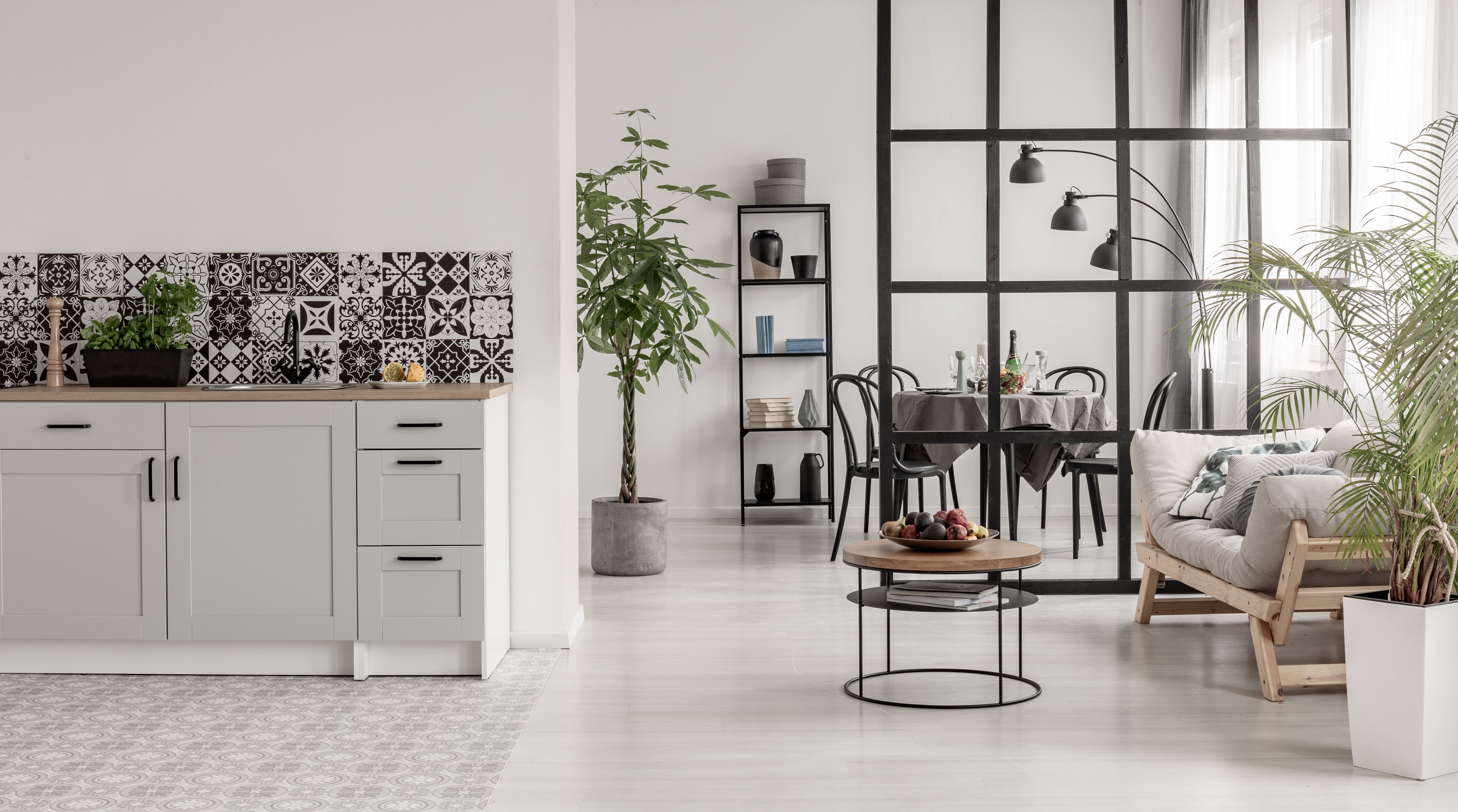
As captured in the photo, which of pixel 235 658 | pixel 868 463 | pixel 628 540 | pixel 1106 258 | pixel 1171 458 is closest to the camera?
pixel 235 658

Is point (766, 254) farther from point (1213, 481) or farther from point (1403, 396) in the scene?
point (1403, 396)

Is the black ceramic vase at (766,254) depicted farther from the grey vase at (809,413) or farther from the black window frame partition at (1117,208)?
the black window frame partition at (1117,208)

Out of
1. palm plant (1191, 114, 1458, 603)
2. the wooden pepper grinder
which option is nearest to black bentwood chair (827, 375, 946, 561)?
palm plant (1191, 114, 1458, 603)

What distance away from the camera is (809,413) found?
7129 mm

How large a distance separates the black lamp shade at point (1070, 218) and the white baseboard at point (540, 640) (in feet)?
8.23

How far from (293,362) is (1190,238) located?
339cm

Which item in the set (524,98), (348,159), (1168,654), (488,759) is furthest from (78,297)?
(1168,654)

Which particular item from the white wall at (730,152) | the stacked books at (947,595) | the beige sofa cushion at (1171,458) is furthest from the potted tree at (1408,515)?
the white wall at (730,152)

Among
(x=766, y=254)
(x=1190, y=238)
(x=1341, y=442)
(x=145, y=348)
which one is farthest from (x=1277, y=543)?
(x=766, y=254)

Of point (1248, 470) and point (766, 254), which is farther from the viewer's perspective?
point (766, 254)

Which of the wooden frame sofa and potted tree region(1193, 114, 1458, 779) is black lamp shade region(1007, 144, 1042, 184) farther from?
potted tree region(1193, 114, 1458, 779)

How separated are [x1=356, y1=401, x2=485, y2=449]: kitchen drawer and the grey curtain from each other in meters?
2.88

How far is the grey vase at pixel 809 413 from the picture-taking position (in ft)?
23.4

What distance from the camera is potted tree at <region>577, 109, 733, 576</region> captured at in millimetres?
5086
